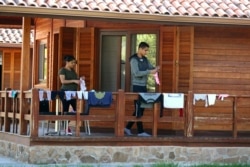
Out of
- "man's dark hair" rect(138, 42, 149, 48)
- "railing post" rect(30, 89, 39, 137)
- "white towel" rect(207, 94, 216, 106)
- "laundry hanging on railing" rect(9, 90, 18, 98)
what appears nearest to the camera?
"railing post" rect(30, 89, 39, 137)

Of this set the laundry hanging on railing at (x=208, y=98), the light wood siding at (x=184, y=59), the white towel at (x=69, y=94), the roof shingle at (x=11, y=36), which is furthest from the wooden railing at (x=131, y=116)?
the roof shingle at (x=11, y=36)

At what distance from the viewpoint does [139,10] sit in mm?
15555

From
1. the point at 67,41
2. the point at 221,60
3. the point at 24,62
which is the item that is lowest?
the point at 24,62

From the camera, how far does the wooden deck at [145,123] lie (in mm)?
15383

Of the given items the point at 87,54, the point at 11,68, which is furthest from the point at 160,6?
the point at 11,68

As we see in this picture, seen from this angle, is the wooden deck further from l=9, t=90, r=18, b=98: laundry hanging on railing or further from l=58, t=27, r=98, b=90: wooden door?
l=58, t=27, r=98, b=90: wooden door

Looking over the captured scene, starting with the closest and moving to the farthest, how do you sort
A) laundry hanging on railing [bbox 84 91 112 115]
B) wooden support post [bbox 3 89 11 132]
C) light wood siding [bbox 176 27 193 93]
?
1. laundry hanging on railing [bbox 84 91 112 115]
2. light wood siding [bbox 176 27 193 93]
3. wooden support post [bbox 3 89 11 132]

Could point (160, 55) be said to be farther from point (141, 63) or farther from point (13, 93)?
point (13, 93)

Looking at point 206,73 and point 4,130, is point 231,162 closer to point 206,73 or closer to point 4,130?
point 206,73

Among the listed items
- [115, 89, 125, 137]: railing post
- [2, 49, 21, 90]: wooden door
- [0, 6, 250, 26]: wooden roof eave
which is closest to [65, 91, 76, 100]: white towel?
[115, 89, 125, 137]: railing post

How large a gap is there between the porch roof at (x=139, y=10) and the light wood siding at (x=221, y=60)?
0.74m

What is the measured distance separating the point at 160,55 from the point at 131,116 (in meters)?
2.02

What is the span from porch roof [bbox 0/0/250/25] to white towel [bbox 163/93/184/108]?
1545 mm

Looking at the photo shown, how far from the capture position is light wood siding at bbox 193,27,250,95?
669 inches
